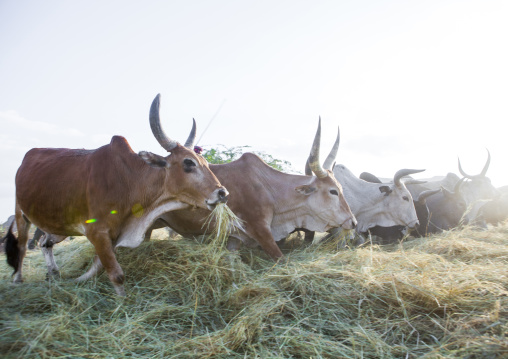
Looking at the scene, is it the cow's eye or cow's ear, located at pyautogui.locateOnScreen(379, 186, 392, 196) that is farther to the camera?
cow's ear, located at pyautogui.locateOnScreen(379, 186, 392, 196)

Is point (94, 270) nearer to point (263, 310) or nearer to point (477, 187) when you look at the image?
point (263, 310)

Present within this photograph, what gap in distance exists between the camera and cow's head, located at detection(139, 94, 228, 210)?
3.74 meters

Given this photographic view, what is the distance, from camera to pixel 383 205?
6801 mm

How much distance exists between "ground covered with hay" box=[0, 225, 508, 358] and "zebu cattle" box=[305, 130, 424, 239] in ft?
8.29

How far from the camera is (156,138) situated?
151 inches

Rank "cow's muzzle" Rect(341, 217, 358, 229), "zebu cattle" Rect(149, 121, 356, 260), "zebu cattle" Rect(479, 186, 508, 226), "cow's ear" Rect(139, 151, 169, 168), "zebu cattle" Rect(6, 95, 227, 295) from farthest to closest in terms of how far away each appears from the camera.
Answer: "zebu cattle" Rect(479, 186, 508, 226)
"cow's muzzle" Rect(341, 217, 358, 229)
"zebu cattle" Rect(149, 121, 356, 260)
"cow's ear" Rect(139, 151, 169, 168)
"zebu cattle" Rect(6, 95, 227, 295)

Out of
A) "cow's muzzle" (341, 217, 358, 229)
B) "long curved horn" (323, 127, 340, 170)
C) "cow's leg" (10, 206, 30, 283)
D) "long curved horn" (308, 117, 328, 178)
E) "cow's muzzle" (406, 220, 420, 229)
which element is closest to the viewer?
"cow's leg" (10, 206, 30, 283)

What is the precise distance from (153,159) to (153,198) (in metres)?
0.40

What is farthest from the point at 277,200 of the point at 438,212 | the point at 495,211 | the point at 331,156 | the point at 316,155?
the point at 495,211

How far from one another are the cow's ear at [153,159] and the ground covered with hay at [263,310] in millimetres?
931

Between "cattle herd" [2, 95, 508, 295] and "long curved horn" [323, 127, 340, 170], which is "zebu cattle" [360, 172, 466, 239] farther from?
"long curved horn" [323, 127, 340, 170]

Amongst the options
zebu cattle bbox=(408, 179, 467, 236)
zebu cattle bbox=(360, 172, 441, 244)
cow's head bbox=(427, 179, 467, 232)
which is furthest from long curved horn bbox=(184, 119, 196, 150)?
cow's head bbox=(427, 179, 467, 232)

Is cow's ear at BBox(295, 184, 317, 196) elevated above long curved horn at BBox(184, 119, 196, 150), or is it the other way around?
long curved horn at BBox(184, 119, 196, 150)

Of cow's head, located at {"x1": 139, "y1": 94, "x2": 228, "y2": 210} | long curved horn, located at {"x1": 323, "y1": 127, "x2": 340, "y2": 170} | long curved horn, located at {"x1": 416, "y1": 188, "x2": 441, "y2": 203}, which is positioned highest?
long curved horn, located at {"x1": 323, "y1": 127, "x2": 340, "y2": 170}
